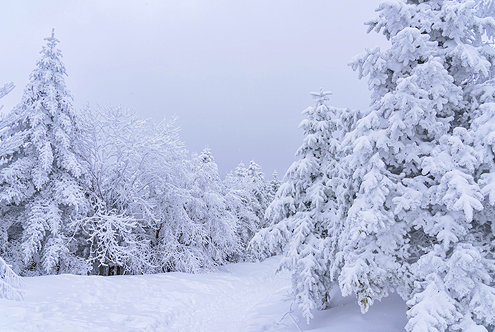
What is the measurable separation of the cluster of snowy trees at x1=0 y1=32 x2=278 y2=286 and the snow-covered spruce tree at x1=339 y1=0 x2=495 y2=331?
10059 mm

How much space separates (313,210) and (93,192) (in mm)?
12713

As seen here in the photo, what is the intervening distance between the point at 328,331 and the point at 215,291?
861 centimetres

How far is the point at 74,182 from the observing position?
13680 millimetres

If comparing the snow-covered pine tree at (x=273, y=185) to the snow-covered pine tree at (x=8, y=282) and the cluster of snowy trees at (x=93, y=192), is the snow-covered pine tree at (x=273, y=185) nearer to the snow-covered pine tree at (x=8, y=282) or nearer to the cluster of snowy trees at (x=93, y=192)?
the cluster of snowy trees at (x=93, y=192)

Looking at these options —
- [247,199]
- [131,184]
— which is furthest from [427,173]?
[247,199]

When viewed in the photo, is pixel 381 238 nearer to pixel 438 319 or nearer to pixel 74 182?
pixel 438 319

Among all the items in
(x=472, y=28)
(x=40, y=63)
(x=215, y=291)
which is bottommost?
(x=215, y=291)

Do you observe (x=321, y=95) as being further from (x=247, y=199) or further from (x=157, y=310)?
(x=247, y=199)

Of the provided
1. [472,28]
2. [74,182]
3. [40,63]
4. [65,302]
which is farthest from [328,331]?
[40,63]

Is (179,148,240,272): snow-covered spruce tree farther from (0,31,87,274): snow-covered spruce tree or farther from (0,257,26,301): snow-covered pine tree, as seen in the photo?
(0,257,26,301): snow-covered pine tree

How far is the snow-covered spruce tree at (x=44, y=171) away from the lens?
1229 cm

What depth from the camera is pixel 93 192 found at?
15.7 meters

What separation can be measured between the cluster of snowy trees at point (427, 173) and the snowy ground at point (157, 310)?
228cm

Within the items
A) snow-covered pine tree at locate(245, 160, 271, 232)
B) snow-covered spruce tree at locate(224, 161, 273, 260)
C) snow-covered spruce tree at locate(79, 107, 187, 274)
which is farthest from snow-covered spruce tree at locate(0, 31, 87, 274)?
snow-covered pine tree at locate(245, 160, 271, 232)
